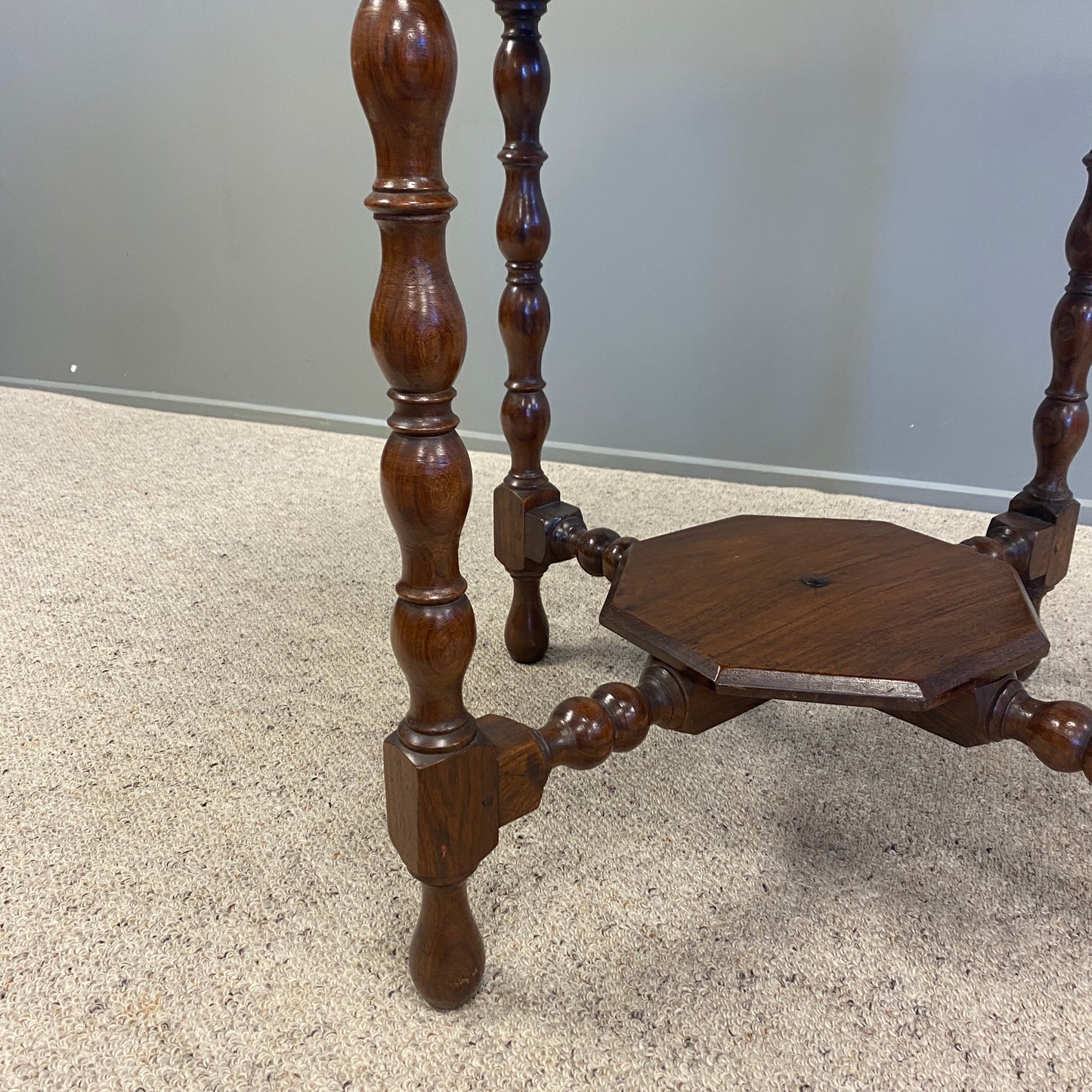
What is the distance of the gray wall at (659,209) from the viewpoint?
1.55m

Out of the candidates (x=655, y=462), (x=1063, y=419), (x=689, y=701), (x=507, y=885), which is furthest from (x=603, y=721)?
(x=655, y=462)

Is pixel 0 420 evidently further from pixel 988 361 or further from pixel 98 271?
pixel 988 361

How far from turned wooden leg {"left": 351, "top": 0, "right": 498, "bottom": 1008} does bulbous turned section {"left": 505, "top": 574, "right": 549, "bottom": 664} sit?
479mm

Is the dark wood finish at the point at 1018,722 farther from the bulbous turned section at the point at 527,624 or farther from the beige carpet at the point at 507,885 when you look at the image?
the bulbous turned section at the point at 527,624

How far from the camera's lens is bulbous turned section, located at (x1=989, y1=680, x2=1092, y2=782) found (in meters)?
0.75

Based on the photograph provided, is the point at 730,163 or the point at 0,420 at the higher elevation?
the point at 730,163

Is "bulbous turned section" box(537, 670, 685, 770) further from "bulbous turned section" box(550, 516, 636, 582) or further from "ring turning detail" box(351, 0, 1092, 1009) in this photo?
"bulbous turned section" box(550, 516, 636, 582)

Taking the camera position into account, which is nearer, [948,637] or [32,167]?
[948,637]

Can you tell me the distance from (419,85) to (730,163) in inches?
49.0

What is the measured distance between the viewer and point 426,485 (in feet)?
2.06

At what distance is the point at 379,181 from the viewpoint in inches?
23.2

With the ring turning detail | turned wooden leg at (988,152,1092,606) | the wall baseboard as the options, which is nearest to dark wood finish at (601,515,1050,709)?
the ring turning detail

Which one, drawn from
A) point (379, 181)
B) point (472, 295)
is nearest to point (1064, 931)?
point (379, 181)

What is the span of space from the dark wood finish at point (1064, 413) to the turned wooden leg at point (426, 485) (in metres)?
0.74
